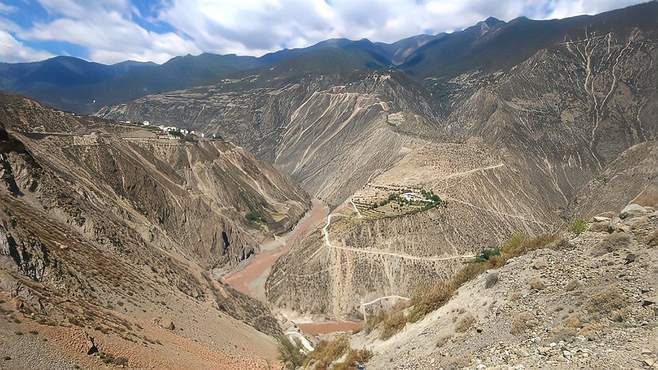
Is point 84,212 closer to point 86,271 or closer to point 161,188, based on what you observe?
point 86,271

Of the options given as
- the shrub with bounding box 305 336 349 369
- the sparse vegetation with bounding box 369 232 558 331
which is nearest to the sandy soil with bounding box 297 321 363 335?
the shrub with bounding box 305 336 349 369

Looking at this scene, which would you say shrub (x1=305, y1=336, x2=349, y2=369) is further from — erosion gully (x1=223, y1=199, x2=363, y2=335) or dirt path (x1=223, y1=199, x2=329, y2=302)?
dirt path (x1=223, y1=199, x2=329, y2=302)

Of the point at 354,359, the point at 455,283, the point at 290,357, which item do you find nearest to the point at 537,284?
the point at 455,283

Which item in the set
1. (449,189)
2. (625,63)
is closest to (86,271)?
(449,189)

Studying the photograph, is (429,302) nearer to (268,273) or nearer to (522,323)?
(522,323)

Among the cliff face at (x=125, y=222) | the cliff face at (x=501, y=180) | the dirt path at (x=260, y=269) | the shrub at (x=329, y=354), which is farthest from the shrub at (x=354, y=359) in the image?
the dirt path at (x=260, y=269)

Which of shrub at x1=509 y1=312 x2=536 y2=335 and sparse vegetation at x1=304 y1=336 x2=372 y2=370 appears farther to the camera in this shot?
sparse vegetation at x1=304 y1=336 x2=372 y2=370

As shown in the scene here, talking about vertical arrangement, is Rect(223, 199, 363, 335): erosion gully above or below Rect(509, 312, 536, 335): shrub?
below
